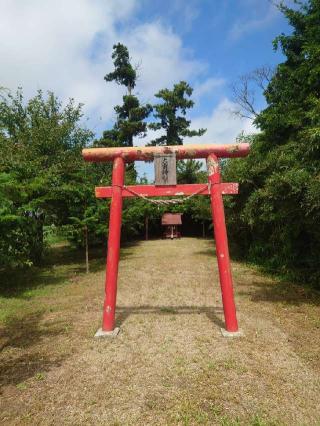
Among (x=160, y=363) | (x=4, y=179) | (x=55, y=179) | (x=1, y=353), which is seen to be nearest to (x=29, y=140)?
(x=55, y=179)

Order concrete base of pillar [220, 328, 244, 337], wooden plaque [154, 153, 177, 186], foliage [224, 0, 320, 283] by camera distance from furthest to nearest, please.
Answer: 1. foliage [224, 0, 320, 283]
2. wooden plaque [154, 153, 177, 186]
3. concrete base of pillar [220, 328, 244, 337]

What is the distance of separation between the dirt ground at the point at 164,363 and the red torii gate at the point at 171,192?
0.50 m

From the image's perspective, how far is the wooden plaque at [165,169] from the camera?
5.77 m

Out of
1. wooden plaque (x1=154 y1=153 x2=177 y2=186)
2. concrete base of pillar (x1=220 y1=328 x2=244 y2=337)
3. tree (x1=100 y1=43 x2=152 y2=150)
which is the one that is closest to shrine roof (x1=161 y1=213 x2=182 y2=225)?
tree (x1=100 y1=43 x2=152 y2=150)

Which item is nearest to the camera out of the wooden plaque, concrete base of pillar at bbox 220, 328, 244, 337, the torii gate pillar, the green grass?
concrete base of pillar at bbox 220, 328, 244, 337

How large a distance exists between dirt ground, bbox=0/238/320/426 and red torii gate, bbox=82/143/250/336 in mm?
504

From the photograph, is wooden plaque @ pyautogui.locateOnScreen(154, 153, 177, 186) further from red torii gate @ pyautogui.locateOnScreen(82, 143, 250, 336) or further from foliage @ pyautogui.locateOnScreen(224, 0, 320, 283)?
foliage @ pyautogui.locateOnScreen(224, 0, 320, 283)

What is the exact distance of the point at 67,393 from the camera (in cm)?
376

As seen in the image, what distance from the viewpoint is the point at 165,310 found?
22.7 feet

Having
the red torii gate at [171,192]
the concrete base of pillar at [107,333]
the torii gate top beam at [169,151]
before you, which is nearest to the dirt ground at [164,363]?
the concrete base of pillar at [107,333]

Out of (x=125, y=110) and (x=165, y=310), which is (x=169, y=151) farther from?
(x=125, y=110)

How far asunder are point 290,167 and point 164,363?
18.5ft

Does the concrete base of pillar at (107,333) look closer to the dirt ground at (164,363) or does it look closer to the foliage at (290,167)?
the dirt ground at (164,363)

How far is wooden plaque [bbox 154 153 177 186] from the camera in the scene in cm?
577
